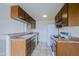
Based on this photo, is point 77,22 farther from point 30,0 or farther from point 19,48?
point 30,0

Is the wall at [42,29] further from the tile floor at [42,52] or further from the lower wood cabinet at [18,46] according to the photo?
the lower wood cabinet at [18,46]

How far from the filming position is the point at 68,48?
370 cm

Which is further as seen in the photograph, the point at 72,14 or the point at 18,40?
the point at 18,40

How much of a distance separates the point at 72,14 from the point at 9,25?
122 inches

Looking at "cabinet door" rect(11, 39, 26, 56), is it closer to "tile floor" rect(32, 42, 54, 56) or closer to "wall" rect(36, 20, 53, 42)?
"tile floor" rect(32, 42, 54, 56)

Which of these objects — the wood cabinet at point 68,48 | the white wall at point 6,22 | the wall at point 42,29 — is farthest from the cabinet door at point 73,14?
the wall at point 42,29

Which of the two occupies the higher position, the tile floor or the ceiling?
the ceiling

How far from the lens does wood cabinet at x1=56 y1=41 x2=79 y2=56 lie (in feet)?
12.0

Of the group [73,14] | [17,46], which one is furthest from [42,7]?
[17,46]

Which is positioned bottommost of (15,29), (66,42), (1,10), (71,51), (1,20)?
(71,51)

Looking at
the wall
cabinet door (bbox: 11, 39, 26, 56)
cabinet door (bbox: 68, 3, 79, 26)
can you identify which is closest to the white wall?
cabinet door (bbox: 11, 39, 26, 56)

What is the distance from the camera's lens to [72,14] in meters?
3.68

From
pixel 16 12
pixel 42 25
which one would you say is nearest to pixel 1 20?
pixel 16 12

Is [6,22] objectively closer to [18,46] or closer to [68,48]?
[18,46]
